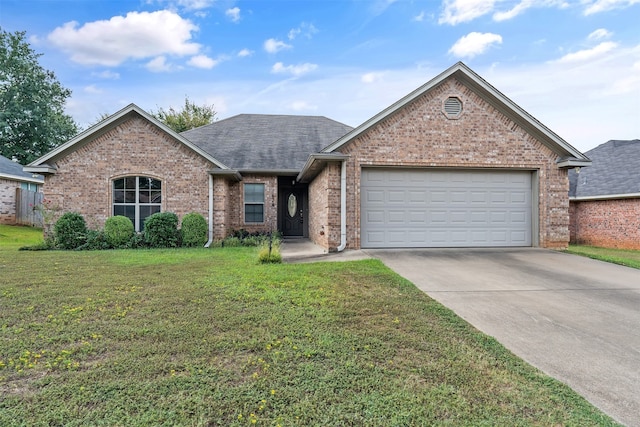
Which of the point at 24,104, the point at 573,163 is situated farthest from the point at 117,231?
the point at 24,104

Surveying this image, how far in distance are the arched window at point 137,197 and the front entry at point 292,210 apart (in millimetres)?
5958

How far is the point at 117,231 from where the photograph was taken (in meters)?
11.5

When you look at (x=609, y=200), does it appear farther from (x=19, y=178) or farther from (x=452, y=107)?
(x=19, y=178)

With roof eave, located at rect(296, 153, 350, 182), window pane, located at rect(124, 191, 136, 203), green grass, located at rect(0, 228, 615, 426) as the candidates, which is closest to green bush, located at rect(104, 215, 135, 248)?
window pane, located at rect(124, 191, 136, 203)

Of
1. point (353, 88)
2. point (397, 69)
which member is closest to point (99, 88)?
point (353, 88)

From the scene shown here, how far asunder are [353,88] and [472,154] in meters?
9.30

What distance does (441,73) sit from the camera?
10.2 metres

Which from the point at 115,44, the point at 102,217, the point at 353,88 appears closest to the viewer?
the point at 102,217

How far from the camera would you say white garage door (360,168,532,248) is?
1048 centimetres

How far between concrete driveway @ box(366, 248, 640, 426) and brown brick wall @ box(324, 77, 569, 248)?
6.52ft

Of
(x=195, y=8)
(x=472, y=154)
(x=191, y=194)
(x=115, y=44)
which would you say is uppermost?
(x=115, y=44)

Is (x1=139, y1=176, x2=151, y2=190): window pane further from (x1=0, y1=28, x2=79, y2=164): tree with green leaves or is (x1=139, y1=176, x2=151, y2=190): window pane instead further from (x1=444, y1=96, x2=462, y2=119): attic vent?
(x1=0, y1=28, x2=79, y2=164): tree with green leaves

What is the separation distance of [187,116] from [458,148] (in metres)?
30.6

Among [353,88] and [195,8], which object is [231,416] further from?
[353,88]
